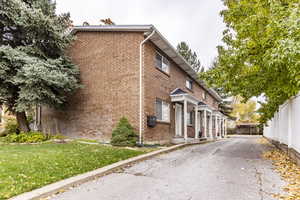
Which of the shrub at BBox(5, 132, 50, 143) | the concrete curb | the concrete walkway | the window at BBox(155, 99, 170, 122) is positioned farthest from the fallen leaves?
the shrub at BBox(5, 132, 50, 143)

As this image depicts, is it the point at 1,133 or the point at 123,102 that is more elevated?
the point at 123,102

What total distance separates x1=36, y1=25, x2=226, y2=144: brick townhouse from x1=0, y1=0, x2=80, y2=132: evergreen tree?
43.3 inches

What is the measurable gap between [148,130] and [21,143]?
6239mm

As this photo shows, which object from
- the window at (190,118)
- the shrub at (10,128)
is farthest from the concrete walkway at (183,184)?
the window at (190,118)

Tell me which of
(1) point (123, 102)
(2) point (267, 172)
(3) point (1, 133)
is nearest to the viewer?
(2) point (267, 172)

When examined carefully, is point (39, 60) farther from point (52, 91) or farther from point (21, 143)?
point (21, 143)

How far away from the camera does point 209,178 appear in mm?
5273

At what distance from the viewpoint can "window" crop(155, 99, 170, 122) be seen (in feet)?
40.1

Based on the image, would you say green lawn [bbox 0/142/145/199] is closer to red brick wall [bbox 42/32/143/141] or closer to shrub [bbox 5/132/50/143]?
red brick wall [bbox 42/32/143/141]

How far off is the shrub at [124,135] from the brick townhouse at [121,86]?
18.0 inches

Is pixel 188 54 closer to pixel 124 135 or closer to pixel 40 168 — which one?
pixel 124 135

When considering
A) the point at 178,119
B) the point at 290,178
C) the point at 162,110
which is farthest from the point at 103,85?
the point at 290,178

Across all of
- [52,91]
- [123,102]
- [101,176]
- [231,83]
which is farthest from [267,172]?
[52,91]

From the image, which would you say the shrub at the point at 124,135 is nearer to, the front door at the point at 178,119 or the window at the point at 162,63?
the window at the point at 162,63
